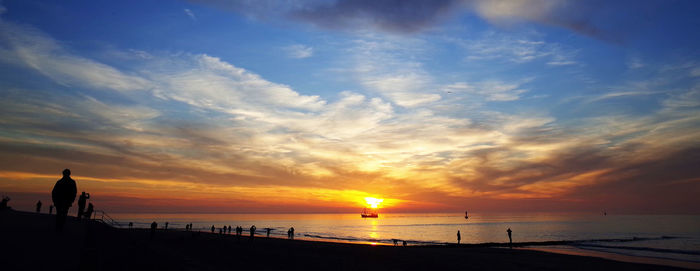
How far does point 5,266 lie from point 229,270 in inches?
360

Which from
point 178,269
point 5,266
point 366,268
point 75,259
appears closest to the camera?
point 5,266

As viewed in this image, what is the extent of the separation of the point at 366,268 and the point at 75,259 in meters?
13.5

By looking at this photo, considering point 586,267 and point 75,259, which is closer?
point 75,259

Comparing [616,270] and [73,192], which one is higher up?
[73,192]

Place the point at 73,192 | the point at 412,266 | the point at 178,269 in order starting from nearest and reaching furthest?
1. the point at 178,269
2. the point at 73,192
3. the point at 412,266

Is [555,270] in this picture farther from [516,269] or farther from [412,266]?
[412,266]

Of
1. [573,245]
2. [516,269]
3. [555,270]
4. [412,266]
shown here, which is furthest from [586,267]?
[573,245]

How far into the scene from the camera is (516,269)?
2294 centimetres

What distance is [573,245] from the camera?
203 ft

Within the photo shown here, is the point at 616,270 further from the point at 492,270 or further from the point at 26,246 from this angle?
the point at 26,246

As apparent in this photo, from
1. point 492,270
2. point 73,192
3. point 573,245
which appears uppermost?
point 73,192

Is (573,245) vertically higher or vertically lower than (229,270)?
lower

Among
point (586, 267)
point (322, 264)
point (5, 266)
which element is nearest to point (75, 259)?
point (5, 266)

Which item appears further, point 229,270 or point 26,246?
point 229,270
